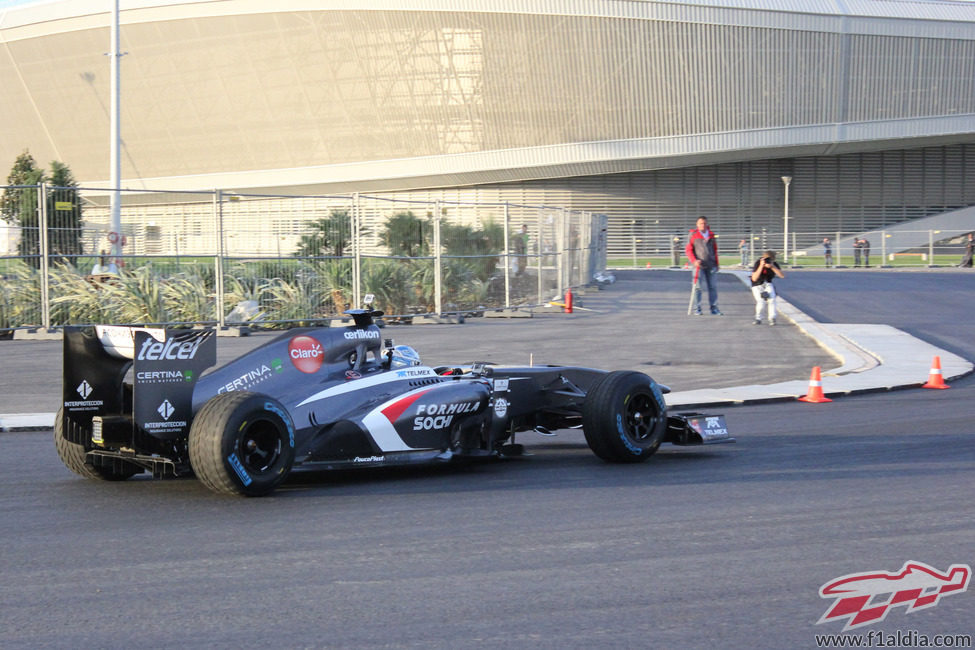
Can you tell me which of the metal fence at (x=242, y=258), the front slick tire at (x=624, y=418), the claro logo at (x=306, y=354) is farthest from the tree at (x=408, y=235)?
the claro logo at (x=306, y=354)

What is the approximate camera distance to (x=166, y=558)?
20.0ft

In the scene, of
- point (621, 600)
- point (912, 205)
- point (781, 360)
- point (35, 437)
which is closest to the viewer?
point (621, 600)

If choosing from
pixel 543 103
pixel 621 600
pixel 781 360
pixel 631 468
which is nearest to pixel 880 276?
pixel 543 103

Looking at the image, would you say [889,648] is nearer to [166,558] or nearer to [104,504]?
[166,558]

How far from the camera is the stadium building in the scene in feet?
218

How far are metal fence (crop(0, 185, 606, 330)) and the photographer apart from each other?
5.79 m

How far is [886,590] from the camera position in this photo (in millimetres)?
5520

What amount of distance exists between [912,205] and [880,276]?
97.5 ft

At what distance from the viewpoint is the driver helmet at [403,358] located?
8922 mm

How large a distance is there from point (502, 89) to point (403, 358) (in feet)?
197

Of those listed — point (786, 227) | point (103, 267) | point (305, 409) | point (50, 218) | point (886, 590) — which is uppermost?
point (786, 227)

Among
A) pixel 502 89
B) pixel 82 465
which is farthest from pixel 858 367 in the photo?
pixel 502 89

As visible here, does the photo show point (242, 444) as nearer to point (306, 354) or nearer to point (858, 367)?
point (306, 354)

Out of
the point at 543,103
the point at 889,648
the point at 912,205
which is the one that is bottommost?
the point at 889,648
